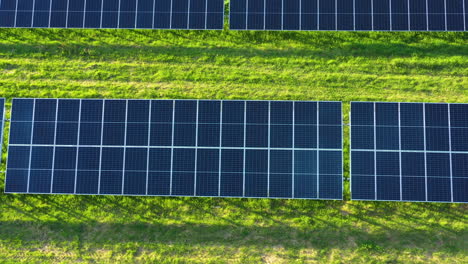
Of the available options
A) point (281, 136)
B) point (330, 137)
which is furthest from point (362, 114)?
point (281, 136)

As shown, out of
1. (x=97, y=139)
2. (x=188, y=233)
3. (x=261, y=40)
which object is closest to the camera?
(x=97, y=139)

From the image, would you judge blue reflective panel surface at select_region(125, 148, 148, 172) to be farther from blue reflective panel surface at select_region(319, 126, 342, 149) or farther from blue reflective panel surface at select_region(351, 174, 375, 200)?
blue reflective panel surface at select_region(351, 174, 375, 200)

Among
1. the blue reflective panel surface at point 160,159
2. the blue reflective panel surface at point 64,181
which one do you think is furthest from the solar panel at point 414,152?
the blue reflective panel surface at point 64,181

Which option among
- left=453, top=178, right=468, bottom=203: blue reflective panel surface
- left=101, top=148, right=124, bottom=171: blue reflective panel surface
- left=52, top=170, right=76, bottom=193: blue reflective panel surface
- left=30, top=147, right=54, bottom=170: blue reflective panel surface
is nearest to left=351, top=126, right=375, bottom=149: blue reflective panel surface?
left=453, top=178, right=468, bottom=203: blue reflective panel surface

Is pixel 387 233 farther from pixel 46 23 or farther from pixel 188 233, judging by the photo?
pixel 46 23

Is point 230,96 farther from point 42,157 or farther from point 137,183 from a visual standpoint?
point 42,157

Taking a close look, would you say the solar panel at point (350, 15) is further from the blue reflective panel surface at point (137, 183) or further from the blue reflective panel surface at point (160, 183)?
Result: the blue reflective panel surface at point (137, 183)

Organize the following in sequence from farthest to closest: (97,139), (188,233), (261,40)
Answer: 1. (261,40)
2. (188,233)
3. (97,139)

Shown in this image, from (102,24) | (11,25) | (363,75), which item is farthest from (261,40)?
(11,25)

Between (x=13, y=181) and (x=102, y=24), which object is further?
(x=102, y=24)
